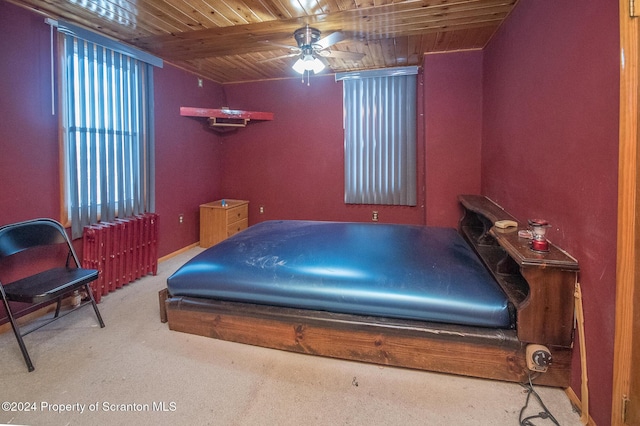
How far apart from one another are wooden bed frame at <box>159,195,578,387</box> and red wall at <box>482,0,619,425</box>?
0.11 m

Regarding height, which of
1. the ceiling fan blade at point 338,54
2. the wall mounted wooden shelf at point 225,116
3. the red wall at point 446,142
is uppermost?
the ceiling fan blade at point 338,54

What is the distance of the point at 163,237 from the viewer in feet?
13.1

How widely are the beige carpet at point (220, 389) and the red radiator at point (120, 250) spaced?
755 millimetres

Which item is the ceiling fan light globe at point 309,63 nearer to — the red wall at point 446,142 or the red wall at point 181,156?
the red wall at point 446,142

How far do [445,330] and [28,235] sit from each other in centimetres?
295

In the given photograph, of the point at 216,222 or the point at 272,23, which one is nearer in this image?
the point at 272,23

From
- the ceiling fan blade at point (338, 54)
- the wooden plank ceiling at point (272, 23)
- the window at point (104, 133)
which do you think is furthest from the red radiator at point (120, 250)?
the ceiling fan blade at point (338, 54)

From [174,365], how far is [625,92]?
102 inches

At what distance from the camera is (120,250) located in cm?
305

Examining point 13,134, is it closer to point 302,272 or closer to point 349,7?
point 302,272

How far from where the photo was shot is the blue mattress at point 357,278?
1729mm

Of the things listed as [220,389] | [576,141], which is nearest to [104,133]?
[220,389]

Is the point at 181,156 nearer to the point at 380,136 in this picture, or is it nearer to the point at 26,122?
the point at 26,122

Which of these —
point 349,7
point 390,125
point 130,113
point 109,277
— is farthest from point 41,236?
point 390,125
